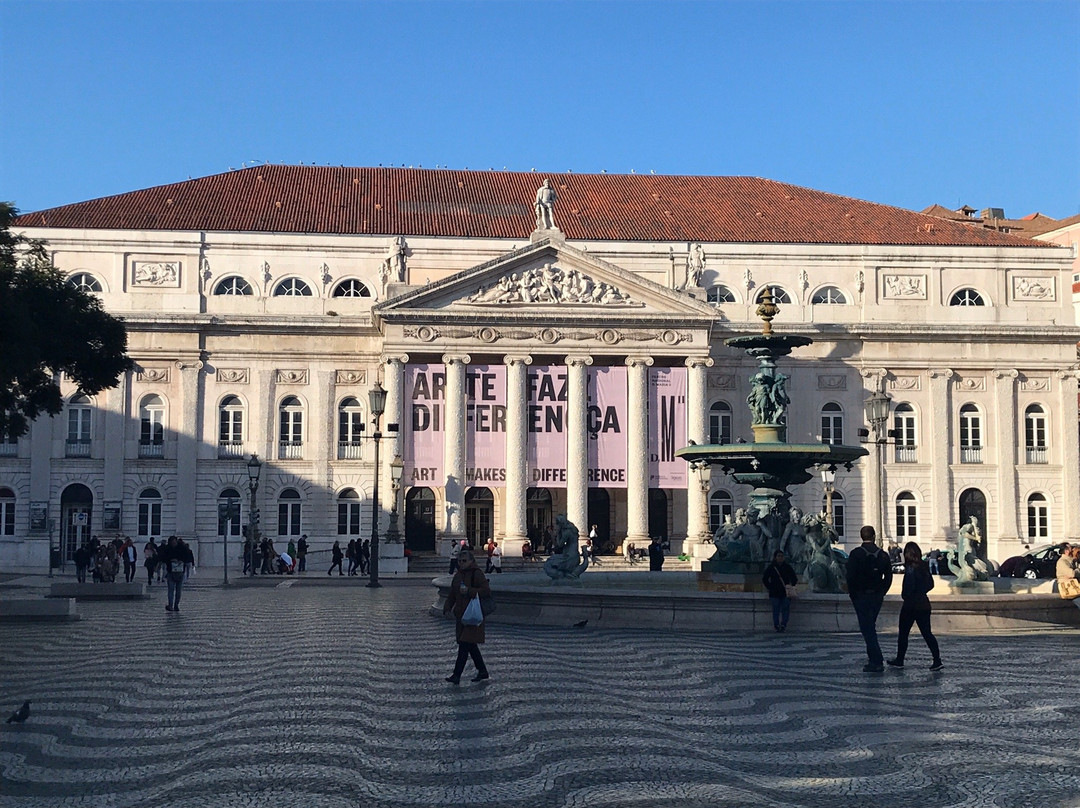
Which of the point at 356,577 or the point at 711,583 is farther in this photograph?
the point at 356,577

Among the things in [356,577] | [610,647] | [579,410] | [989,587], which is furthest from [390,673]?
[579,410]

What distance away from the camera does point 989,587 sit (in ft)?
78.6

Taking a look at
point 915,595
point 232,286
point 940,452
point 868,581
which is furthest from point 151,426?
point 915,595

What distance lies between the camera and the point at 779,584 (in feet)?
65.8

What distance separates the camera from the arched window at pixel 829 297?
58.4m

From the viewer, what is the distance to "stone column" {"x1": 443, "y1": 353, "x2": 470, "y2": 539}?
171 ft

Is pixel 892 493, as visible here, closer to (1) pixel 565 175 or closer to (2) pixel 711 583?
(1) pixel 565 175

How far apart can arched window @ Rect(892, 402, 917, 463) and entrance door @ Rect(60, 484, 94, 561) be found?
34.3 meters

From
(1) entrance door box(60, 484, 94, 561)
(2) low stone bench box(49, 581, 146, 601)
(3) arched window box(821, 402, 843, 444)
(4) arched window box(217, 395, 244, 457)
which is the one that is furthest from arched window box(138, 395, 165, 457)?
(3) arched window box(821, 402, 843, 444)

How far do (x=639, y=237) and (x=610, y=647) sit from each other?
1604 inches

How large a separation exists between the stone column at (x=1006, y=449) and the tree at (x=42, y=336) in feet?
133

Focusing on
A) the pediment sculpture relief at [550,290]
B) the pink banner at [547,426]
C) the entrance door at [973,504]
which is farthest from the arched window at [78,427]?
the entrance door at [973,504]

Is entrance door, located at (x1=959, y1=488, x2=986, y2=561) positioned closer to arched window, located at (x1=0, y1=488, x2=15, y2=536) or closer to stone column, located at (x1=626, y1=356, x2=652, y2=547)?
stone column, located at (x1=626, y1=356, x2=652, y2=547)

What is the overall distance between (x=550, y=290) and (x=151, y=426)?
57.8 ft
